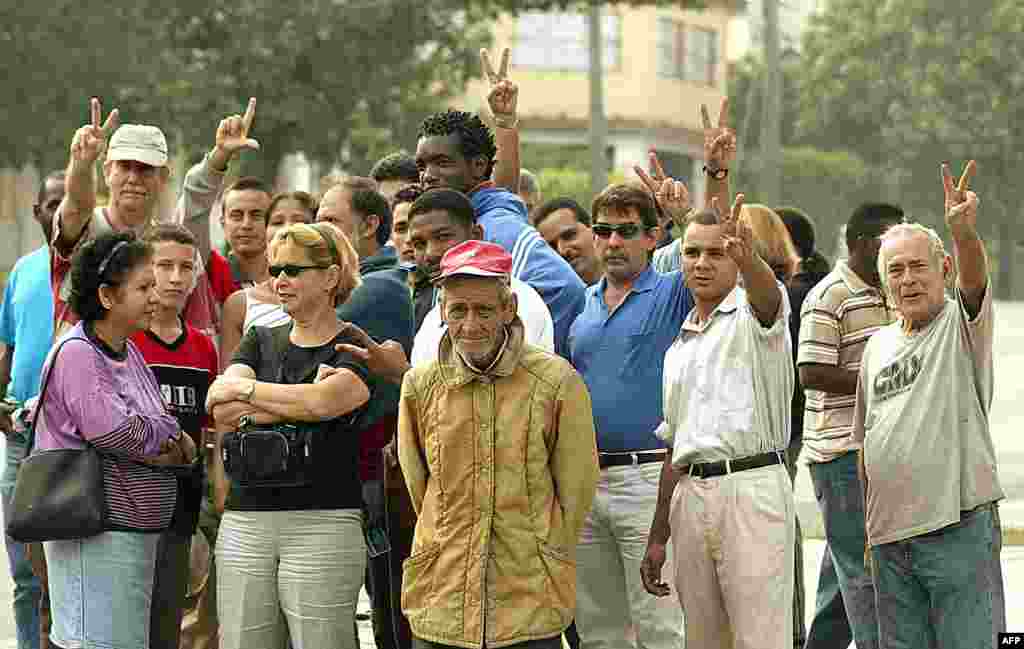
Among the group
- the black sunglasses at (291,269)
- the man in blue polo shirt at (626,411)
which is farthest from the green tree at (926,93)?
the black sunglasses at (291,269)

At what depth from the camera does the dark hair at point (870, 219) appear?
8258 mm

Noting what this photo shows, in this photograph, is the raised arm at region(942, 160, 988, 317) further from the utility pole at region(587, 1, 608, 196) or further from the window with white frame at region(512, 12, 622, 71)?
the window with white frame at region(512, 12, 622, 71)

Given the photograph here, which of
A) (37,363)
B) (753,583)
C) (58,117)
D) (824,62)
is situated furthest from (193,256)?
(824,62)

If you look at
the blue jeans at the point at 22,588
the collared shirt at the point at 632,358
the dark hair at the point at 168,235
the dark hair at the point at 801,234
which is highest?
the dark hair at the point at 168,235

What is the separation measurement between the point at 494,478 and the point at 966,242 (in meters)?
1.75

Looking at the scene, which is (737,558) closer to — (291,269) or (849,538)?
(849,538)

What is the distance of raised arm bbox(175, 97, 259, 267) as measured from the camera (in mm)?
7902

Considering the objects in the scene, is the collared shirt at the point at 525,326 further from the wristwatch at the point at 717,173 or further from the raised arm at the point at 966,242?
the raised arm at the point at 966,242

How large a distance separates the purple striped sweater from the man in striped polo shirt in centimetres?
265

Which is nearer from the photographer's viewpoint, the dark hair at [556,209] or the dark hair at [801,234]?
the dark hair at [556,209]

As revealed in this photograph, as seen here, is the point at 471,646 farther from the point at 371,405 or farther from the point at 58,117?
the point at 58,117

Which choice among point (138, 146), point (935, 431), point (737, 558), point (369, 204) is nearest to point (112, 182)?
point (138, 146)

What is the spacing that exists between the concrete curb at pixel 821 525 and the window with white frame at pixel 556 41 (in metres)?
50.7

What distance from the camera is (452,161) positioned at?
7262 mm
